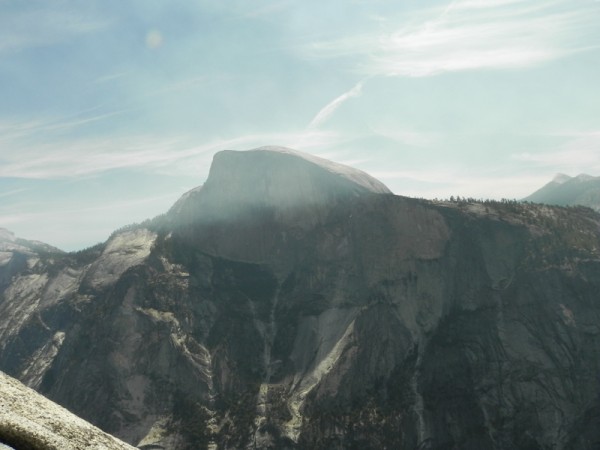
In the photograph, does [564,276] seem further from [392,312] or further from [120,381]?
[120,381]

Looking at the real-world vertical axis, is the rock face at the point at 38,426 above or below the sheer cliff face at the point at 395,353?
above

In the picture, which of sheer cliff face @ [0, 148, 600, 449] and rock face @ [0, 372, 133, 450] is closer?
rock face @ [0, 372, 133, 450]

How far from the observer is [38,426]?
15.1 meters

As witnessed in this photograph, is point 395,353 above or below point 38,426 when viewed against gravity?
below

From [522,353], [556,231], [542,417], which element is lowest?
[542,417]

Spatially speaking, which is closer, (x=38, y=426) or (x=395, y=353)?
(x=38, y=426)

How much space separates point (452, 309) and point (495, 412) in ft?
125

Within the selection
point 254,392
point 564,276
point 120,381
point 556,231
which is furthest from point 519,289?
point 120,381

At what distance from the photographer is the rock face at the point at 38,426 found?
47.4 feet

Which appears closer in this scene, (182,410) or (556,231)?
(182,410)

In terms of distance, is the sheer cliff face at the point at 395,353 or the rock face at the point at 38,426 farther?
the sheer cliff face at the point at 395,353

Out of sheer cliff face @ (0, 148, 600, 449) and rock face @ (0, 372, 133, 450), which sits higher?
rock face @ (0, 372, 133, 450)

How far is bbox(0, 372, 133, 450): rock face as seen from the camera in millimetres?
14455

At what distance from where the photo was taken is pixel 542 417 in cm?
14638
